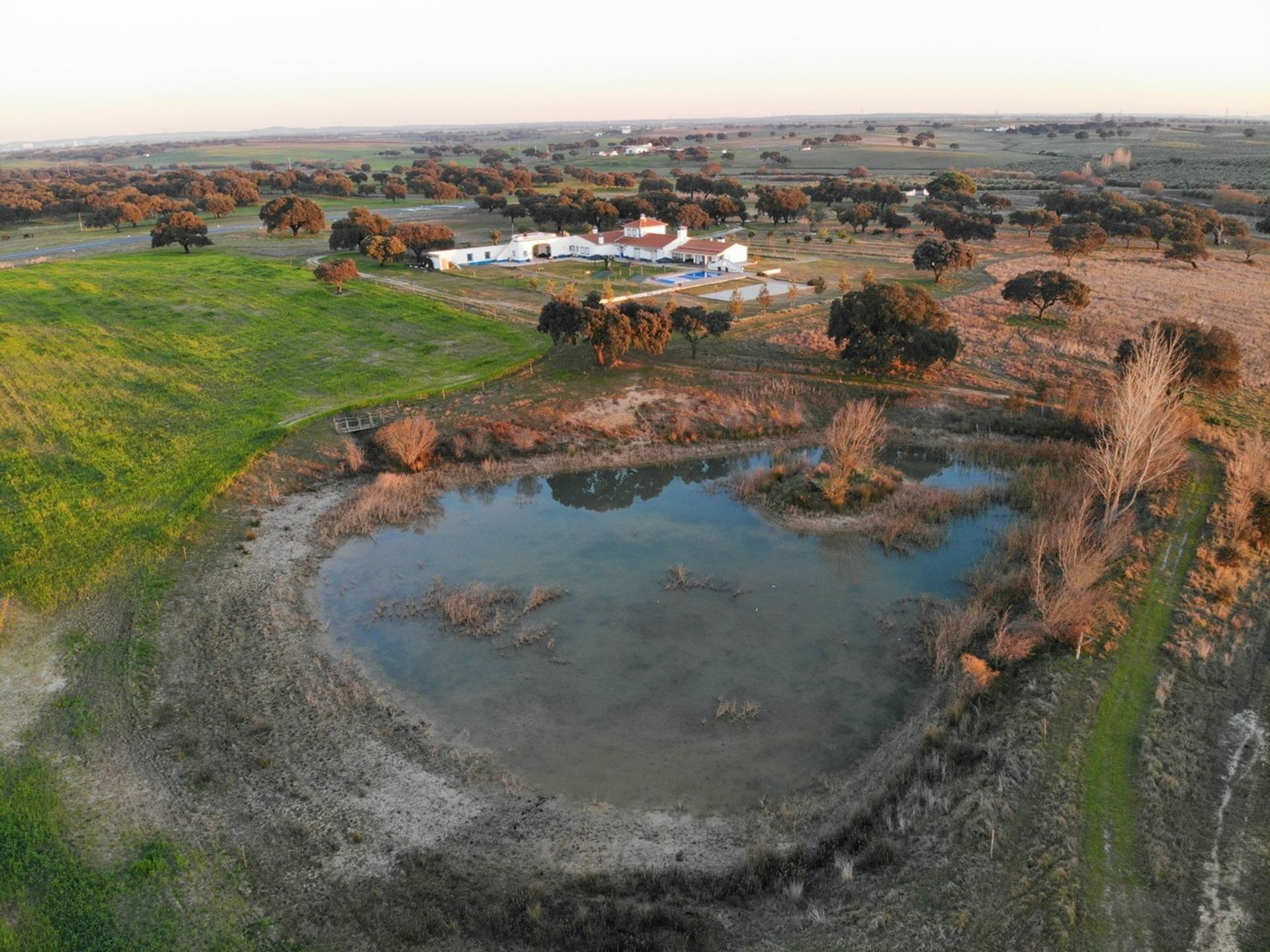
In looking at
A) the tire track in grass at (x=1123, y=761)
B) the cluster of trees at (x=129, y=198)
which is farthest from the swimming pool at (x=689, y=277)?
the cluster of trees at (x=129, y=198)

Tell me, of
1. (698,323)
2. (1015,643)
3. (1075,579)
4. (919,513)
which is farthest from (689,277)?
(1015,643)

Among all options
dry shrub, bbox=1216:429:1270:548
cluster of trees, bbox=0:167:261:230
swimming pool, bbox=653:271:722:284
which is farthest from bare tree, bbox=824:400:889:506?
cluster of trees, bbox=0:167:261:230

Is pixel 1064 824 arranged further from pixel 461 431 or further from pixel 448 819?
pixel 461 431

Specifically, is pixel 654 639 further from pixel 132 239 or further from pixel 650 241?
pixel 132 239

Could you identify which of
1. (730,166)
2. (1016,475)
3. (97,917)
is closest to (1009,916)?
(97,917)

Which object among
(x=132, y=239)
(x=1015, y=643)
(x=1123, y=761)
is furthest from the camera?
(x=132, y=239)

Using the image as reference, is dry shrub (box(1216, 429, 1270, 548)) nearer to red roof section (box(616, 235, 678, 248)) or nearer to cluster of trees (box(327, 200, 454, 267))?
red roof section (box(616, 235, 678, 248))
